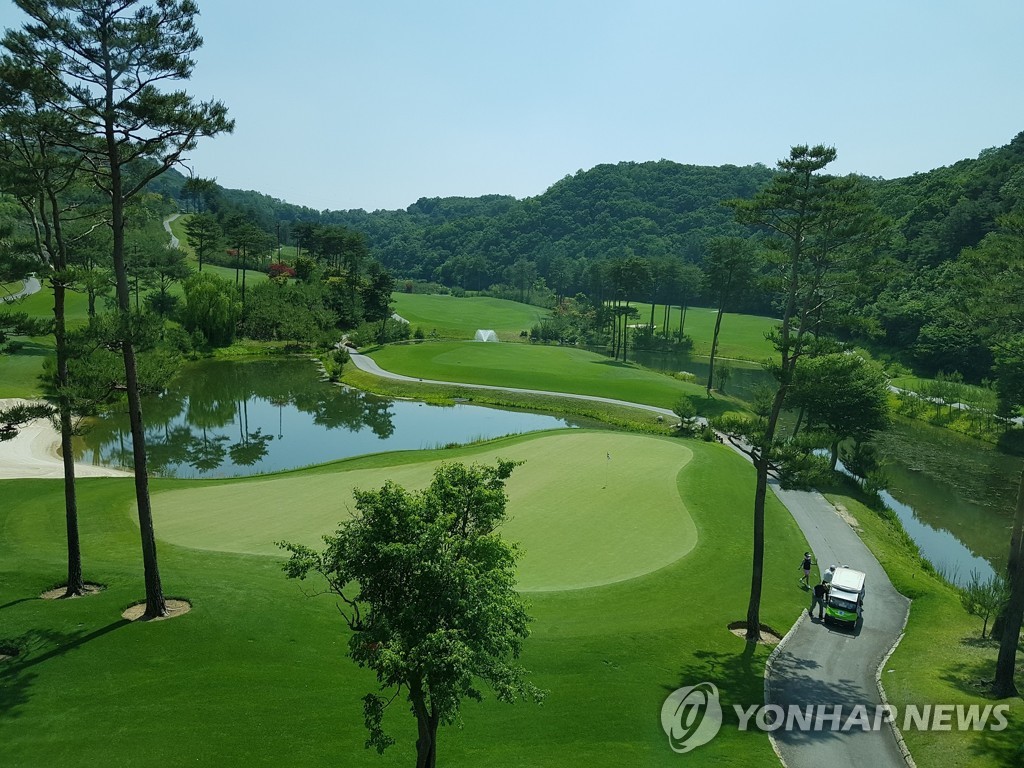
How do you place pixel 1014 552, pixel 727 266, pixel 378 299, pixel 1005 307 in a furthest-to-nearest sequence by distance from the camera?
pixel 378 299 < pixel 727 266 < pixel 1014 552 < pixel 1005 307

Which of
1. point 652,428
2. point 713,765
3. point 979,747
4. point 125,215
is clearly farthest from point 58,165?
point 652,428

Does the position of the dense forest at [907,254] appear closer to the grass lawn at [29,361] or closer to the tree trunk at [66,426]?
the tree trunk at [66,426]

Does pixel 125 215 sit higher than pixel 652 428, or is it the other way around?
pixel 125 215

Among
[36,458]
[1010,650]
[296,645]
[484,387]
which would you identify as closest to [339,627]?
[296,645]

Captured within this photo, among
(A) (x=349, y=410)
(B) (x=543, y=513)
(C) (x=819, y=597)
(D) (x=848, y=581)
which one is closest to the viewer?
(D) (x=848, y=581)

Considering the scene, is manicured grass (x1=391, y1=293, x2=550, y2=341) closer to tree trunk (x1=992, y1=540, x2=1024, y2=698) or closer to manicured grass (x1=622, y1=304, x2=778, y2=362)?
manicured grass (x1=622, y1=304, x2=778, y2=362)

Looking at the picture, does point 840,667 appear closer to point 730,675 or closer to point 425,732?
point 730,675

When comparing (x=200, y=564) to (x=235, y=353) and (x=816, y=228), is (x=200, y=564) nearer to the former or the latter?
(x=816, y=228)
